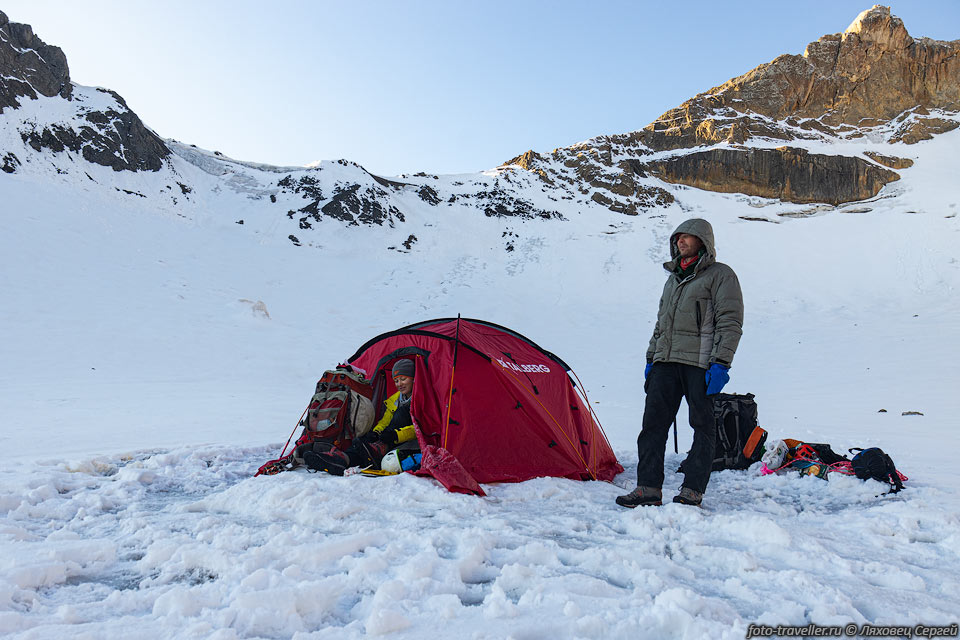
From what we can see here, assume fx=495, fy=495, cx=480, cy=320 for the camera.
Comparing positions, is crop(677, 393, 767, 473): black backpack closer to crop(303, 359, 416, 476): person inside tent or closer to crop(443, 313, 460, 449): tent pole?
crop(443, 313, 460, 449): tent pole

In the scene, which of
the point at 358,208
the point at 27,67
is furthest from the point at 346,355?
the point at 27,67

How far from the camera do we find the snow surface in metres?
2.03

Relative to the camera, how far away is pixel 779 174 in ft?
123

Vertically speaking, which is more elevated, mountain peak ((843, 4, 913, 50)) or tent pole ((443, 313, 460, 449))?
mountain peak ((843, 4, 913, 50))

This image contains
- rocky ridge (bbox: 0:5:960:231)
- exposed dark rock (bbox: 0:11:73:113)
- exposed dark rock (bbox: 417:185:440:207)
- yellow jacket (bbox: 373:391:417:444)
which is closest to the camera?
yellow jacket (bbox: 373:391:417:444)

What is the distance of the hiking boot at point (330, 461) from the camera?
4184 millimetres

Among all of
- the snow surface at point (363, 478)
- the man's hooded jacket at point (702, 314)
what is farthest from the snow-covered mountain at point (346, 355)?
the man's hooded jacket at point (702, 314)

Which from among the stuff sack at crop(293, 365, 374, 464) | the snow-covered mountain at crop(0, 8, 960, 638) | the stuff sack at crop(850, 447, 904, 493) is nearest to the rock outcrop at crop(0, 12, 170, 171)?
the snow-covered mountain at crop(0, 8, 960, 638)

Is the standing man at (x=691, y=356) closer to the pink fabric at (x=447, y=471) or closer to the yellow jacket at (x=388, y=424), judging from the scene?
the pink fabric at (x=447, y=471)

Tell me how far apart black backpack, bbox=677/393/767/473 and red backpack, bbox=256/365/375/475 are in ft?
10.2

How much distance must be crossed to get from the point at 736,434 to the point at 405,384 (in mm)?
3315

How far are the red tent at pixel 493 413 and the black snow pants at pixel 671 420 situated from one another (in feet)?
3.07

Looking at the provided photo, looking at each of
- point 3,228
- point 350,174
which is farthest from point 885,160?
point 3,228

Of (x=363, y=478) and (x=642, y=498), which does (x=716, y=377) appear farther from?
(x=363, y=478)
